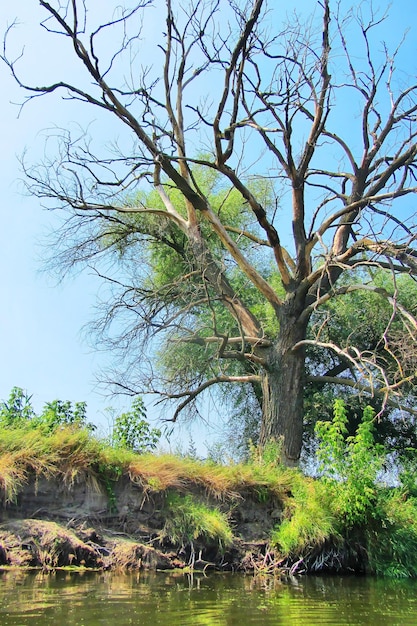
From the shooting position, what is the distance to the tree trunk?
13.0m

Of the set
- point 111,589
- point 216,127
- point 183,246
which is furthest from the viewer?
point 183,246

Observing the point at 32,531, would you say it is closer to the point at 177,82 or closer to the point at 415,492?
the point at 415,492

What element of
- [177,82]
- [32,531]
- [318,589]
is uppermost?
[177,82]

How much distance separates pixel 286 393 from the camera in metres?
13.3

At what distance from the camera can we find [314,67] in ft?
45.3

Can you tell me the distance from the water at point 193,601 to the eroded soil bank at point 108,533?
1.52 feet

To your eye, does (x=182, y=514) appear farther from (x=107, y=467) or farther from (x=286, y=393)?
(x=286, y=393)

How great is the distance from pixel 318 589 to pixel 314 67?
11.0 meters

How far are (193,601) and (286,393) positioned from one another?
792 centimetres

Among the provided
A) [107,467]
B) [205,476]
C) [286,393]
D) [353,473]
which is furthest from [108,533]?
[286,393]

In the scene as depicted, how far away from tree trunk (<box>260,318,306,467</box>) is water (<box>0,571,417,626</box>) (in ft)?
17.1

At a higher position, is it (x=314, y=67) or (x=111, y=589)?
(x=314, y=67)

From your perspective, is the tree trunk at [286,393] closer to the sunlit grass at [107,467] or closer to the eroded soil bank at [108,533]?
the sunlit grass at [107,467]

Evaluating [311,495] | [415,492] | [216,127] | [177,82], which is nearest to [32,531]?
[311,495]
